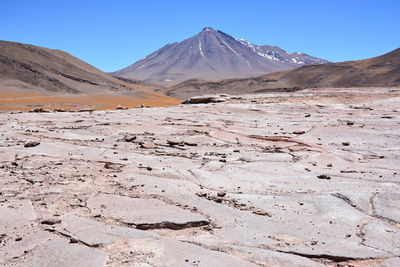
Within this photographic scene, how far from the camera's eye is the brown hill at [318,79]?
6194 centimetres

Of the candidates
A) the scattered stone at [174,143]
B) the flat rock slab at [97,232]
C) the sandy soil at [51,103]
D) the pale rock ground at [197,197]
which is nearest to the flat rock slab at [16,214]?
the pale rock ground at [197,197]

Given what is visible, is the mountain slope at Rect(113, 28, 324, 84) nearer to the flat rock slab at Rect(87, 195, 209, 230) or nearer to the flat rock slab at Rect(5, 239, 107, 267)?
the flat rock slab at Rect(87, 195, 209, 230)

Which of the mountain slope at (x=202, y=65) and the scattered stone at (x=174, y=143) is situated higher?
the mountain slope at (x=202, y=65)

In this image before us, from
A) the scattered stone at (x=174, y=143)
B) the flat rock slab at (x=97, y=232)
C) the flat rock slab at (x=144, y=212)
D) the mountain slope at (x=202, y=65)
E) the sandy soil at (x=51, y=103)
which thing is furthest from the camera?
the mountain slope at (x=202, y=65)

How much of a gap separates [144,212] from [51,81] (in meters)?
51.3

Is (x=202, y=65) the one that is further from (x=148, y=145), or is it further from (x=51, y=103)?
(x=148, y=145)

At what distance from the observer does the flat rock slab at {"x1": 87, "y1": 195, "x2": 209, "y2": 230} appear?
423 centimetres

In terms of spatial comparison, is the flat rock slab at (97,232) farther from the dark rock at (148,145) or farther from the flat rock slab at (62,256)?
the dark rock at (148,145)

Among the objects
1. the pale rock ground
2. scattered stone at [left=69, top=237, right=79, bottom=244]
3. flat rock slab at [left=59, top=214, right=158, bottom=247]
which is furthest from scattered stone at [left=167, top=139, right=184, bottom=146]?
scattered stone at [left=69, top=237, right=79, bottom=244]

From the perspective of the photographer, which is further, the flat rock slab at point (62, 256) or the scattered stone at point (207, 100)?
the scattered stone at point (207, 100)

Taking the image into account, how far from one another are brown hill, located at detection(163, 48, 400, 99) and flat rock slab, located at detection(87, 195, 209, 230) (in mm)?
57180

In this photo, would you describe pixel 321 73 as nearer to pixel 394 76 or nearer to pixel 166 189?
pixel 394 76

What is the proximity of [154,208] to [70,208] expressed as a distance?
2.90 ft

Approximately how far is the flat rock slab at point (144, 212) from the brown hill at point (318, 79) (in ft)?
188
